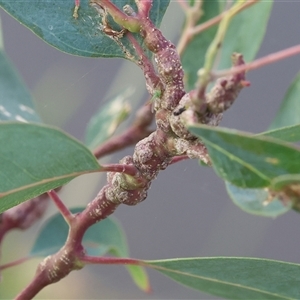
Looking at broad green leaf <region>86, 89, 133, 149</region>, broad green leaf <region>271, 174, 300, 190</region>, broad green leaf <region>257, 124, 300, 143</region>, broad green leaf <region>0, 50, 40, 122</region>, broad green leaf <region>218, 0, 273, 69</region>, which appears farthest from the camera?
broad green leaf <region>86, 89, 133, 149</region>

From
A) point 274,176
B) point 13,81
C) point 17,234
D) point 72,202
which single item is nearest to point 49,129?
point 274,176

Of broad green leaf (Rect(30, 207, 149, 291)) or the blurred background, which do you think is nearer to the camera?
broad green leaf (Rect(30, 207, 149, 291))

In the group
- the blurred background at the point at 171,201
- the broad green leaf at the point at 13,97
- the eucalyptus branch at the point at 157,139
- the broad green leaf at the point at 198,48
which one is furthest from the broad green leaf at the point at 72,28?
the blurred background at the point at 171,201

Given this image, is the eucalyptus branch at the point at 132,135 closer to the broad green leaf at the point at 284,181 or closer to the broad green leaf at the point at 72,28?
the broad green leaf at the point at 72,28

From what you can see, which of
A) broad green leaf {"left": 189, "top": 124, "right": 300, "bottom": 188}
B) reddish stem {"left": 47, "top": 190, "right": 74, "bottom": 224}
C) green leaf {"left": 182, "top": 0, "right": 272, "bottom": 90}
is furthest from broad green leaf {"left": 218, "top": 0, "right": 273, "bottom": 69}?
broad green leaf {"left": 189, "top": 124, "right": 300, "bottom": 188}

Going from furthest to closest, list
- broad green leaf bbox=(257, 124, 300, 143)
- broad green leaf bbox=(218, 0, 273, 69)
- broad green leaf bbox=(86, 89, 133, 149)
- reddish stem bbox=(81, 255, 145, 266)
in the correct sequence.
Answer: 1. broad green leaf bbox=(86, 89, 133, 149)
2. broad green leaf bbox=(218, 0, 273, 69)
3. reddish stem bbox=(81, 255, 145, 266)
4. broad green leaf bbox=(257, 124, 300, 143)

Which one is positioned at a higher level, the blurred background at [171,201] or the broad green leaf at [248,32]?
the blurred background at [171,201]

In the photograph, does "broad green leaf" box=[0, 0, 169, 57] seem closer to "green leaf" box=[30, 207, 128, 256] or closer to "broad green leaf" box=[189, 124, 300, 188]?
"broad green leaf" box=[189, 124, 300, 188]
